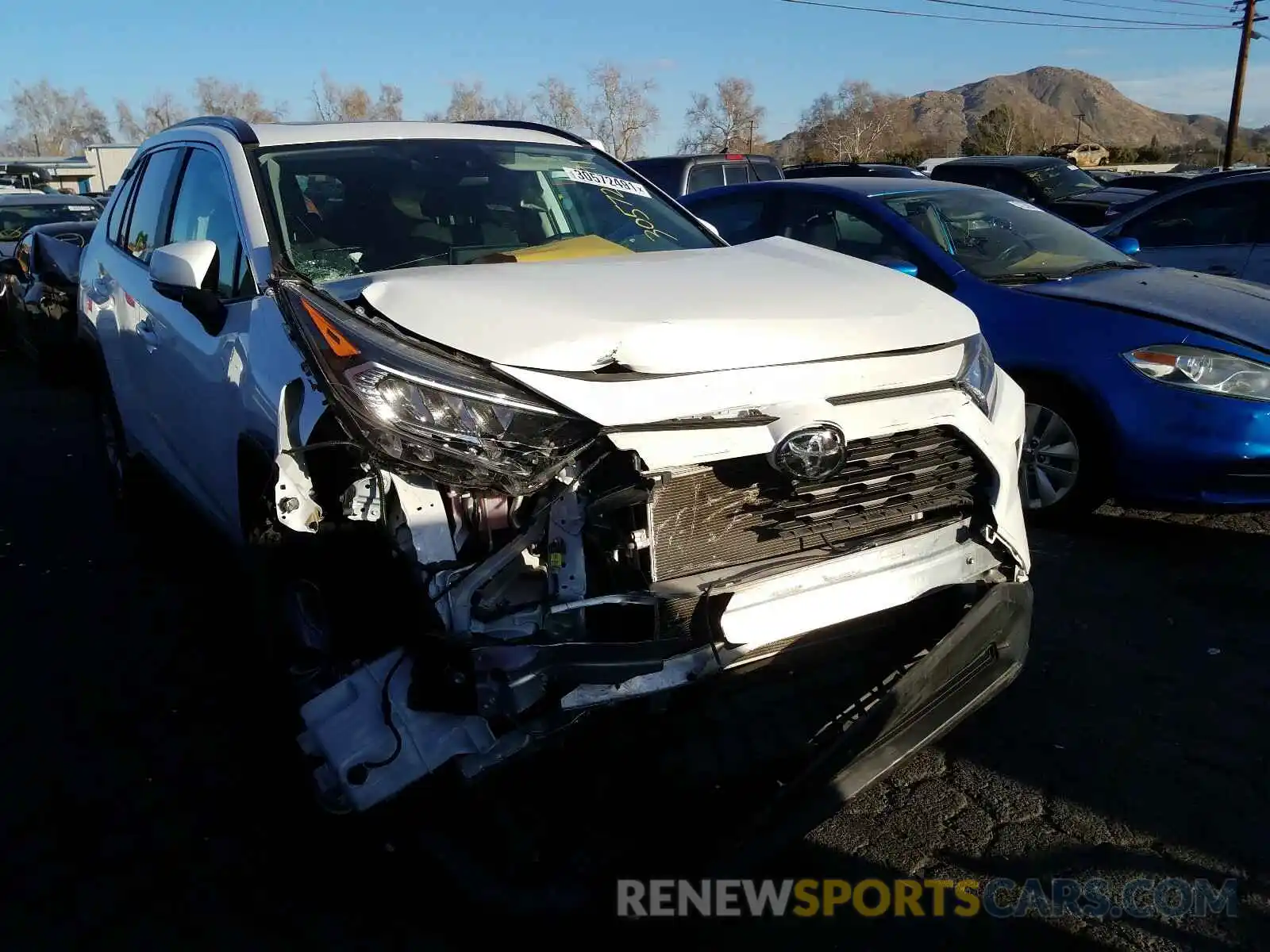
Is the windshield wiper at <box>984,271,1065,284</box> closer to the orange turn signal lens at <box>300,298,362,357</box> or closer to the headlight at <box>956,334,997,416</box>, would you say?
the headlight at <box>956,334,997,416</box>

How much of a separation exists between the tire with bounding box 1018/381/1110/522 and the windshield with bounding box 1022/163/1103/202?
10.9m

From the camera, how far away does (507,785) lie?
2.28 meters

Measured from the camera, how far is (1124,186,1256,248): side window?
26.0ft

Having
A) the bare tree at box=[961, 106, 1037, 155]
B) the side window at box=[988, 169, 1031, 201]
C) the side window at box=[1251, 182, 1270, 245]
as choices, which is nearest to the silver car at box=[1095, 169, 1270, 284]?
the side window at box=[1251, 182, 1270, 245]

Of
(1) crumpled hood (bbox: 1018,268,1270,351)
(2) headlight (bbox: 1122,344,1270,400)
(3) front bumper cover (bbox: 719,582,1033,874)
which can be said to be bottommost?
(3) front bumper cover (bbox: 719,582,1033,874)

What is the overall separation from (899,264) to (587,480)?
10.7 ft

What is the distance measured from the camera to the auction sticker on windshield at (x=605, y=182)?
418cm

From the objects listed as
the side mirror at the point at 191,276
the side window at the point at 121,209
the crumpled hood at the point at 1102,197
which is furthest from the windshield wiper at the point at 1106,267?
the crumpled hood at the point at 1102,197

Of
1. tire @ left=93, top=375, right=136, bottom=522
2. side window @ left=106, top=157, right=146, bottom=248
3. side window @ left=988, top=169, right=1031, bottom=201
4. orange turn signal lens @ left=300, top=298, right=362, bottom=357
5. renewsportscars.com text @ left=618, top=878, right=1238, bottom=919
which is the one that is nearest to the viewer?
orange turn signal lens @ left=300, top=298, right=362, bottom=357

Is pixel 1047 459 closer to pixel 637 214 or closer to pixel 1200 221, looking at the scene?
pixel 637 214

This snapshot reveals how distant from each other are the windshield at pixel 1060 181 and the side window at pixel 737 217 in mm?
9165

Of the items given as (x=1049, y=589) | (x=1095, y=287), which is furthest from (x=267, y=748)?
(x=1095, y=287)

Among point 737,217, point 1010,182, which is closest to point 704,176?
point 1010,182

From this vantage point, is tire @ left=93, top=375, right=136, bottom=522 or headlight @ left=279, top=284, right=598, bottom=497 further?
tire @ left=93, top=375, right=136, bottom=522
